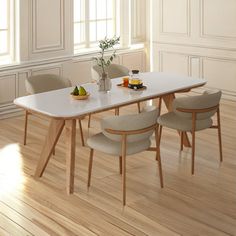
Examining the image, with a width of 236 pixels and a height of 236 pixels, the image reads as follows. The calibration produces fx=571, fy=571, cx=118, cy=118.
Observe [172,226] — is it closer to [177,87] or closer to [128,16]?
[177,87]

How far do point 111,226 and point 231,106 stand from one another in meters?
3.99

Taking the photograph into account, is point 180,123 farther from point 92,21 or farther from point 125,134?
point 92,21

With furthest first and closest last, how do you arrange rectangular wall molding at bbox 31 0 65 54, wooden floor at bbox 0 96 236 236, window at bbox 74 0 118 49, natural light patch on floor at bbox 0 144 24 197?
window at bbox 74 0 118 49 < rectangular wall molding at bbox 31 0 65 54 < natural light patch on floor at bbox 0 144 24 197 < wooden floor at bbox 0 96 236 236

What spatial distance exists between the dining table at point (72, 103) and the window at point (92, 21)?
8.21 ft

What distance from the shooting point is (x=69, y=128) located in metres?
4.73

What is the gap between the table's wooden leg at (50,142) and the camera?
4.95 meters

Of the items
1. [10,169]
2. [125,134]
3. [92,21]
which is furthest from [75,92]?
[92,21]

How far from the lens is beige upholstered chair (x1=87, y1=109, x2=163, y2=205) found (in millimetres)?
4402

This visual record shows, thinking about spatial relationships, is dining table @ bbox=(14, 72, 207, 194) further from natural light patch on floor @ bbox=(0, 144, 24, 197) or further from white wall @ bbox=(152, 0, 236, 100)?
white wall @ bbox=(152, 0, 236, 100)

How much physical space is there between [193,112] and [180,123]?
0.68 feet

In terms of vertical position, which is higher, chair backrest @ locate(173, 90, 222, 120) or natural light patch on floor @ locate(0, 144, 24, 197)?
chair backrest @ locate(173, 90, 222, 120)

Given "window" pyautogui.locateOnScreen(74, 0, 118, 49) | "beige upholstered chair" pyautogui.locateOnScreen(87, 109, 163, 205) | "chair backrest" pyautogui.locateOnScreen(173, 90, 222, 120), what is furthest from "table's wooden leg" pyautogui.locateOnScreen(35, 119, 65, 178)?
"window" pyautogui.locateOnScreen(74, 0, 118, 49)

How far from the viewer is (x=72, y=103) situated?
4.89 metres

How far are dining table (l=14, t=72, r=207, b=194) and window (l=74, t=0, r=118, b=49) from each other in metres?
2.50
